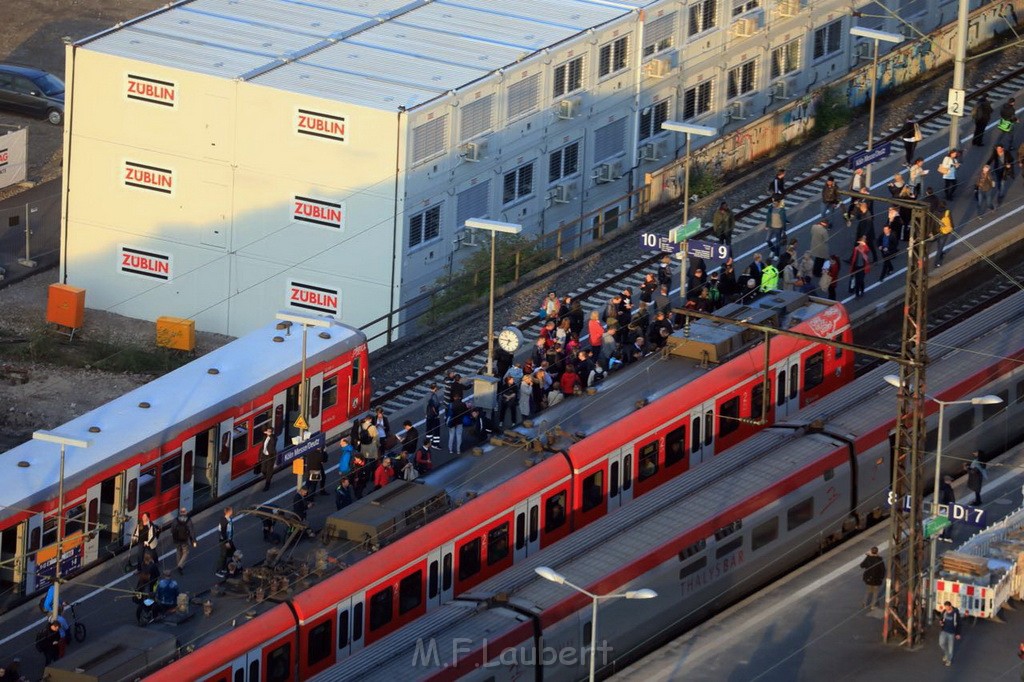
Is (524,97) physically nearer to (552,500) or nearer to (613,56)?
(613,56)

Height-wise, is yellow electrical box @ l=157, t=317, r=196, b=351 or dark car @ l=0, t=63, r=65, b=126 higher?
dark car @ l=0, t=63, r=65, b=126

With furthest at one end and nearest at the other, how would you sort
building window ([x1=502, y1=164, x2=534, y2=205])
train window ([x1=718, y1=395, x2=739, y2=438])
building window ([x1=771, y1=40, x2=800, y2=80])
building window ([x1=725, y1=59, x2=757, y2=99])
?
1. building window ([x1=771, y1=40, x2=800, y2=80])
2. building window ([x1=725, y1=59, x2=757, y2=99])
3. building window ([x1=502, y1=164, x2=534, y2=205])
4. train window ([x1=718, y1=395, x2=739, y2=438])

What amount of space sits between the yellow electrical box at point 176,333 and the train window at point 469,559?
16.7 meters

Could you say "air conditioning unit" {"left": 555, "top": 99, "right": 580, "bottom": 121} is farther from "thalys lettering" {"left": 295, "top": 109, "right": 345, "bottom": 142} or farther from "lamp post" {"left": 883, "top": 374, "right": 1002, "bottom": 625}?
"lamp post" {"left": 883, "top": 374, "right": 1002, "bottom": 625}

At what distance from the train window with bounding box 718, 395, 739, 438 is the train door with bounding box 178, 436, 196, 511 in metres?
10.7

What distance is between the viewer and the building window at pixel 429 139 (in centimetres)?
6331

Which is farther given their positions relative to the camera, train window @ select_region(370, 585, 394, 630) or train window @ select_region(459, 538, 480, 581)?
train window @ select_region(459, 538, 480, 581)

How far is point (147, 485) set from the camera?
53.2m

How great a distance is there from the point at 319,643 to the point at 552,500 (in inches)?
263

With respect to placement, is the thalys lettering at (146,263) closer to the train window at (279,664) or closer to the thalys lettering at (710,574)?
the thalys lettering at (710,574)

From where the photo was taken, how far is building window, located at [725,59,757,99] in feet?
243

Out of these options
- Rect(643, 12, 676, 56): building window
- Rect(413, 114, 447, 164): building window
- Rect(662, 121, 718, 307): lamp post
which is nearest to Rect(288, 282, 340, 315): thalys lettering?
Rect(413, 114, 447, 164): building window

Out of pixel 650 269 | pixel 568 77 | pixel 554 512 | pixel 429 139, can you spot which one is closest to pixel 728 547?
pixel 554 512

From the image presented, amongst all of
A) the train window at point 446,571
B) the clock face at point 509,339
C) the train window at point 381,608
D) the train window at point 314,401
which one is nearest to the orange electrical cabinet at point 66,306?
the train window at point 314,401
